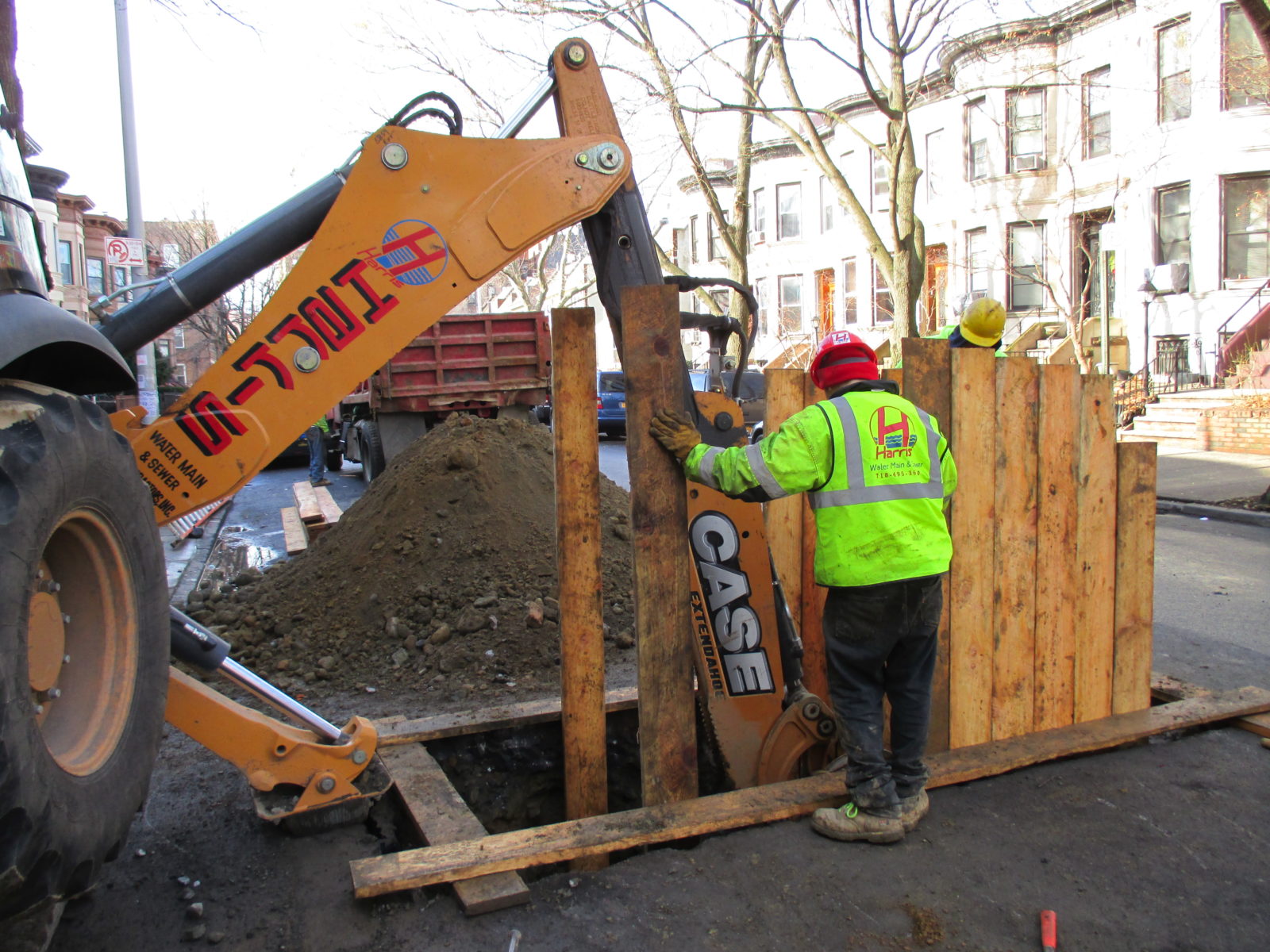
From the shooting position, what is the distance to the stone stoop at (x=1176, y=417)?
17000 millimetres

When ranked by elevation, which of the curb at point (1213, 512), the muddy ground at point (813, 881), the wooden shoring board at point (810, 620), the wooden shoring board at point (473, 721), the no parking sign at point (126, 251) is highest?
the no parking sign at point (126, 251)

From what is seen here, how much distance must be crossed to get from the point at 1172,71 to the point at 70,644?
86.0ft

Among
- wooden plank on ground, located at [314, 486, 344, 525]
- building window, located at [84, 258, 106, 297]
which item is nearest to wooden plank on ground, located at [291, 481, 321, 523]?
wooden plank on ground, located at [314, 486, 344, 525]

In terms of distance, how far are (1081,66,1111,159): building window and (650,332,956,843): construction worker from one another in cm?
2531

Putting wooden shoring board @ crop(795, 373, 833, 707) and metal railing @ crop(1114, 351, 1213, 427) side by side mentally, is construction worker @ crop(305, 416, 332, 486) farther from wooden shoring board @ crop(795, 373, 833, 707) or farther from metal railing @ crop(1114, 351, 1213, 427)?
metal railing @ crop(1114, 351, 1213, 427)

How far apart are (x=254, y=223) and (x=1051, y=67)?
17210 millimetres

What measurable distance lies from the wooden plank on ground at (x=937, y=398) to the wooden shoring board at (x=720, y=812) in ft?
0.42

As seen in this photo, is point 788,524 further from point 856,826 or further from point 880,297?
point 880,297

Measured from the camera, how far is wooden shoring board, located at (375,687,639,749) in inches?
163

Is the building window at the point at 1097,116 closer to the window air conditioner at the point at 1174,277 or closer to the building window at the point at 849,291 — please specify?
the window air conditioner at the point at 1174,277

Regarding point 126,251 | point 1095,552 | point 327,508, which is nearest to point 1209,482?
point 1095,552

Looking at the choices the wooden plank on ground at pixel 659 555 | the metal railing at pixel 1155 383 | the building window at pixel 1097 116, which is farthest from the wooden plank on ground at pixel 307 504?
the building window at pixel 1097 116

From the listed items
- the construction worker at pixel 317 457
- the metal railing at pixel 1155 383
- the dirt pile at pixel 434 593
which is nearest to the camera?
the dirt pile at pixel 434 593

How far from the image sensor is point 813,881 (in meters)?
3.03
